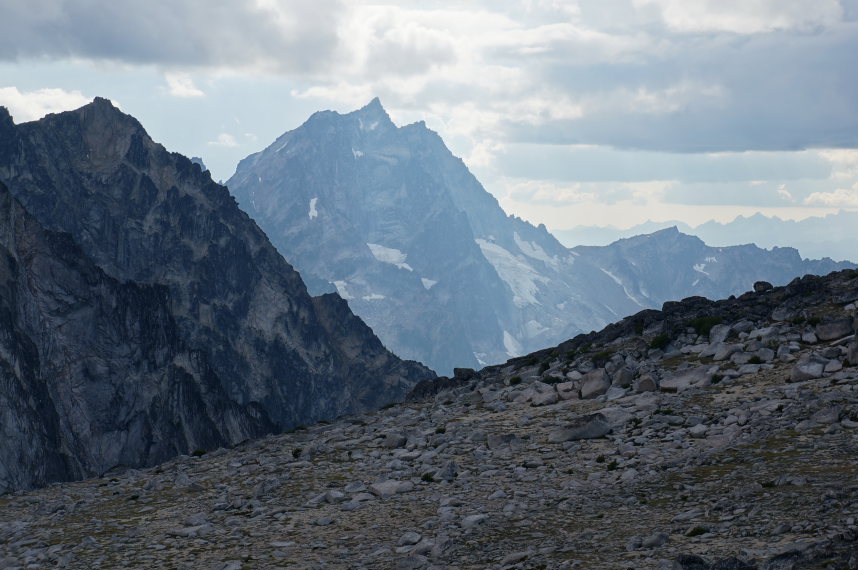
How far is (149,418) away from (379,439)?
15792cm

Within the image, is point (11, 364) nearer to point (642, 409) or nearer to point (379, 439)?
point (379, 439)

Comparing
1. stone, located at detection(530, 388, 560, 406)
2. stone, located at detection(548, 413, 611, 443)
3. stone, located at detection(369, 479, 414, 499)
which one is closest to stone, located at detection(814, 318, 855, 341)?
stone, located at detection(530, 388, 560, 406)

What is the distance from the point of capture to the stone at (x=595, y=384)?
4281 cm

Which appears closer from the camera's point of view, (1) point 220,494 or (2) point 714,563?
(2) point 714,563

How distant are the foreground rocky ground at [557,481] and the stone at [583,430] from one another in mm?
109

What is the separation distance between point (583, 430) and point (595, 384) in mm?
8128

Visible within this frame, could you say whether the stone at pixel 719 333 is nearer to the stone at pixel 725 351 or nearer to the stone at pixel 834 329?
the stone at pixel 725 351

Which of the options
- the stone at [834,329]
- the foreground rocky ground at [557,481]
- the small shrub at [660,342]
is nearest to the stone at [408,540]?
the foreground rocky ground at [557,481]

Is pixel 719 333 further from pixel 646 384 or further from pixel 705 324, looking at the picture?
pixel 646 384

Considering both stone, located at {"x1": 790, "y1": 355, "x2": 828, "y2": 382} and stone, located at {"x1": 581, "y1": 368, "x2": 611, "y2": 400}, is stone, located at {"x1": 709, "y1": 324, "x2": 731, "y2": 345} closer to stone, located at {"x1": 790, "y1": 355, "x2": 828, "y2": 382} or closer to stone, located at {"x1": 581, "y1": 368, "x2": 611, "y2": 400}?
stone, located at {"x1": 581, "y1": 368, "x2": 611, "y2": 400}

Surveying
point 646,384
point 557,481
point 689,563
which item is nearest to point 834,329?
point 646,384

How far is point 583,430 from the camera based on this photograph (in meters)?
35.3

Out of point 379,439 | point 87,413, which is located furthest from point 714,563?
point 87,413

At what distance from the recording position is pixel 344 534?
27.5 metres
